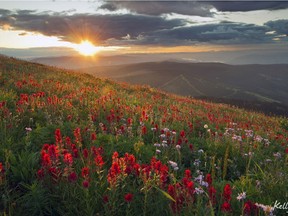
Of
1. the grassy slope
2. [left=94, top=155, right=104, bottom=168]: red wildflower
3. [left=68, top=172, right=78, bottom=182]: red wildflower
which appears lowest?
the grassy slope

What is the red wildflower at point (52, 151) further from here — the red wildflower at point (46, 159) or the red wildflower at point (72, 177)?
the red wildflower at point (72, 177)

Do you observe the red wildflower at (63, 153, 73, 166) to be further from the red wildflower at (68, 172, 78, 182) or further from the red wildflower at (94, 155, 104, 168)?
the red wildflower at (94, 155, 104, 168)

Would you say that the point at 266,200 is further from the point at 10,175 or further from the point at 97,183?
the point at 10,175

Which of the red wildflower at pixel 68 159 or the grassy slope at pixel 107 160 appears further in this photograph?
the grassy slope at pixel 107 160

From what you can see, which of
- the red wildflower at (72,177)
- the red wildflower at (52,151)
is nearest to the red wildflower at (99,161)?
the red wildflower at (72,177)

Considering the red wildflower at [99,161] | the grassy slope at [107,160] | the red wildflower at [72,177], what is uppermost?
the red wildflower at [99,161]

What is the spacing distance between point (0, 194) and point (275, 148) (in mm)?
8025

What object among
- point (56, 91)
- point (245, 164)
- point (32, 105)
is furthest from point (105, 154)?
point (56, 91)

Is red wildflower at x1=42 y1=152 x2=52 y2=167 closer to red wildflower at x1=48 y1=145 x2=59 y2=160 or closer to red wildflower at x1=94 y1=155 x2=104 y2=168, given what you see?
red wildflower at x1=48 y1=145 x2=59 y2=160

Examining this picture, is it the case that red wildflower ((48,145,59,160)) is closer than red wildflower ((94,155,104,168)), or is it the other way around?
red wildflower ((94,155,104,168))

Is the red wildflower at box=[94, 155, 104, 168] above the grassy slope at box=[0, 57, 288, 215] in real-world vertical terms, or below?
above

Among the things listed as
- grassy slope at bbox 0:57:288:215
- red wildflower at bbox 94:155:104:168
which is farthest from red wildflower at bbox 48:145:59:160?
red wildflower at bbox 94:155:104:168

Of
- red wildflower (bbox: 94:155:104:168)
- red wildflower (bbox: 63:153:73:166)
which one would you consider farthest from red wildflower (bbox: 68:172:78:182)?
red wildflower (bbox: 94:155:104:168)

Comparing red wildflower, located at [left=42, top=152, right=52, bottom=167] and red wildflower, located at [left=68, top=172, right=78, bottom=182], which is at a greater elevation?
red wildflower, located at [left=42, top=152, right=52, bottom=167]
